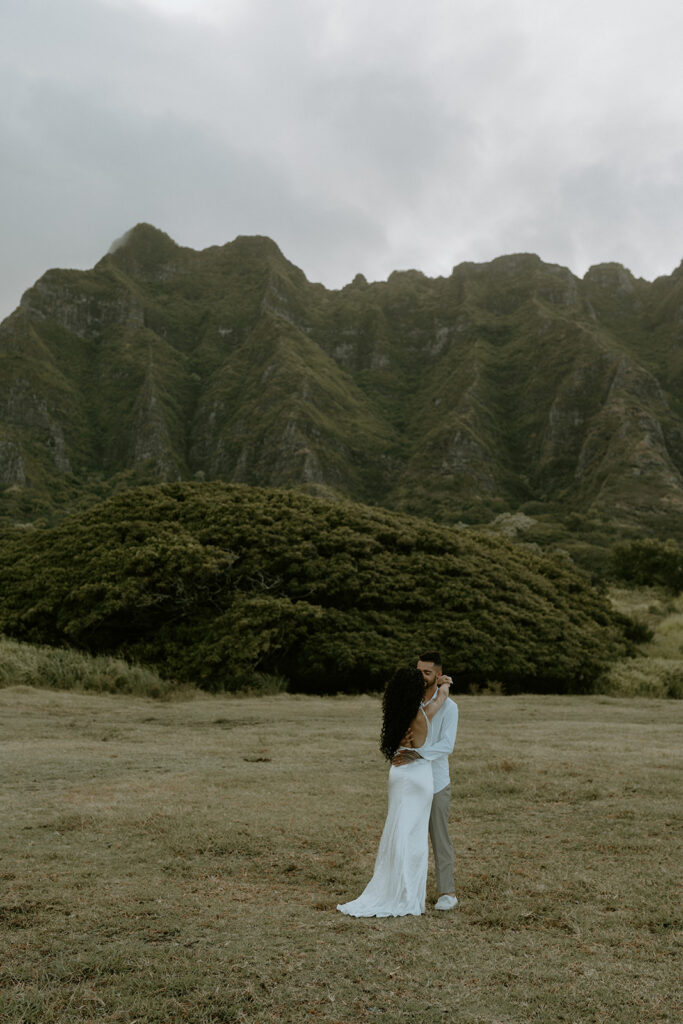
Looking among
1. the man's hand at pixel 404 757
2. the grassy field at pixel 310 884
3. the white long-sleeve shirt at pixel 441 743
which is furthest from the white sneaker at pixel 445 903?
the man's hand at pixel 404 757

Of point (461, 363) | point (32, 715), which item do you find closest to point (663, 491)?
point (461, 363)

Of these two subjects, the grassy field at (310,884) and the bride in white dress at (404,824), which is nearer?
the grassy field at (310,884)

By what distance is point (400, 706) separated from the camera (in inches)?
228

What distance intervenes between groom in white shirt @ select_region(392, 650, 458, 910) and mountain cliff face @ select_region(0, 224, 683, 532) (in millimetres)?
79933

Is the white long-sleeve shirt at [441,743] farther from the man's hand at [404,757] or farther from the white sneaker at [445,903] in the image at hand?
the white sneaker at [445,903]

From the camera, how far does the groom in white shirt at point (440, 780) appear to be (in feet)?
19.0

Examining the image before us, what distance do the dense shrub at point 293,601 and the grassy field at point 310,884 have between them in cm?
727

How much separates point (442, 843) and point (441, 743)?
33.1 inches

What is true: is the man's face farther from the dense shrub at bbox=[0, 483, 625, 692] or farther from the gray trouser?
the dense shrub at bbox=[0, 483, 625, 692]

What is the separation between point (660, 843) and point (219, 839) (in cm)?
448

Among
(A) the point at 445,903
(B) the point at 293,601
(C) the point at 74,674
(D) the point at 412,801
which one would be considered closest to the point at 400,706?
(D) the point at 412,801

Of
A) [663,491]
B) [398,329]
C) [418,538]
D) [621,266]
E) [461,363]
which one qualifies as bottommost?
[418,538]

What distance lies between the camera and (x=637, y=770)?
413 inches

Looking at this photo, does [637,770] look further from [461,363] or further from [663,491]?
[461,363]
